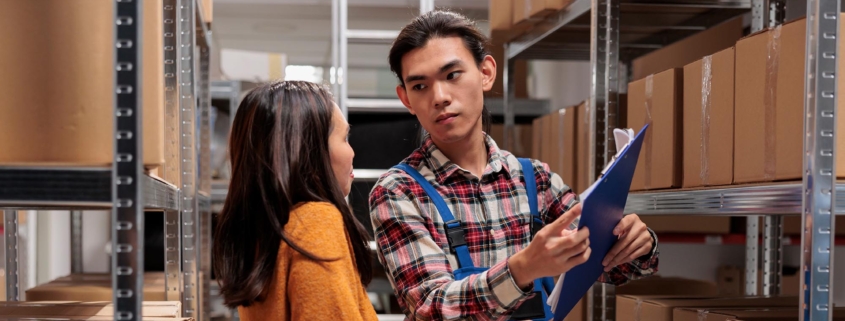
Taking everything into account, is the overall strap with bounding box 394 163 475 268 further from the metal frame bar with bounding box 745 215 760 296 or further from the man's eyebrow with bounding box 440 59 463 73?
the metal frame bar with bounding box 745 215 760 296

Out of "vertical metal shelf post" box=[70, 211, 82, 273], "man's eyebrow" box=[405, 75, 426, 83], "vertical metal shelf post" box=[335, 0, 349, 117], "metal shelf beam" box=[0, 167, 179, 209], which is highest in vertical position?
"vertical metal shelf post" box=[335, 0, 349, 117]

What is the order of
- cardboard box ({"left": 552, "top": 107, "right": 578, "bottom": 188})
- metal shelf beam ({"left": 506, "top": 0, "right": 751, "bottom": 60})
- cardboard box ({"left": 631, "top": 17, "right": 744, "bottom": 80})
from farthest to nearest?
cardboard box ({"left": 631, "top": 17, "right": 744, "bottom": 80}), cardboard box ({"left": 552, "top": 107, "right": 578, "bottom": 188}), metal shelf beam ({"left": 506, "top": 0, "right": 751, "bottom": 60})

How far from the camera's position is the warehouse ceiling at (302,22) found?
6.55 meters

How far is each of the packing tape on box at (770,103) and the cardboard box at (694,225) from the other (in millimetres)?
2649

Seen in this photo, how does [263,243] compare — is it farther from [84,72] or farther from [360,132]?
[360,132]

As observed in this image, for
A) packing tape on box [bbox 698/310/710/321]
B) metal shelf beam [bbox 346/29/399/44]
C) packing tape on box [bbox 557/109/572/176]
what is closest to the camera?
packing tape on box [bbox 698/310/710/321]

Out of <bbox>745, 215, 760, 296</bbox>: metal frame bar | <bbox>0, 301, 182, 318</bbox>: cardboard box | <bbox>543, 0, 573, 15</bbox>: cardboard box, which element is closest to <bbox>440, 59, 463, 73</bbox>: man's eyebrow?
<bbox>0, 301, 182, 318</bbox>: cardboard box

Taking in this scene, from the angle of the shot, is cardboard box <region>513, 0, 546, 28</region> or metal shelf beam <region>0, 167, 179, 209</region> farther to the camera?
cardboard box <region>513, 0, 546, 28</region>

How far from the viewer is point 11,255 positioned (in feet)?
8.04

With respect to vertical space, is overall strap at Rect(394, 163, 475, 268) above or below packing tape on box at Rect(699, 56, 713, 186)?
below

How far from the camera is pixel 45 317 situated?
142cm

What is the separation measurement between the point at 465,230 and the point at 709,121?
632 mm

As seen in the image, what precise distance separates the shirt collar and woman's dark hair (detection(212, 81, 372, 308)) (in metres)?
0.23

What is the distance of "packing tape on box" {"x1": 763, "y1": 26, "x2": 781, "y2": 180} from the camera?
1.52 m
